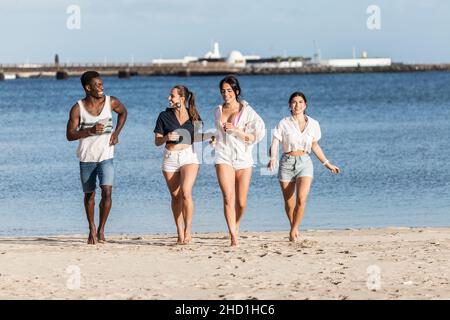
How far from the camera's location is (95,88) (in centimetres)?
1241

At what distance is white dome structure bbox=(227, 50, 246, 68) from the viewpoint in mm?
188625

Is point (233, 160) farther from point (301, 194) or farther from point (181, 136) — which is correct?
point (301, 194)

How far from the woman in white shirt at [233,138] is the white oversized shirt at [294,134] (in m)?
0.39

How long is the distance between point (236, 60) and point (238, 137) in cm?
17883

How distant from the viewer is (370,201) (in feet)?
64.7

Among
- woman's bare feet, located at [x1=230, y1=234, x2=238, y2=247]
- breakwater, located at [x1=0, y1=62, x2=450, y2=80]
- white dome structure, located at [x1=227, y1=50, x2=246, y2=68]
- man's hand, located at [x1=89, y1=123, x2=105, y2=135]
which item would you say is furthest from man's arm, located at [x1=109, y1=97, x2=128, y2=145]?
white dome structure, located at [x1=227, y1=50, x2=246, y2=68]

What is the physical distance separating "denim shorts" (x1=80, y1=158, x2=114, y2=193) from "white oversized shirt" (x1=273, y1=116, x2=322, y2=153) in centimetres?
171

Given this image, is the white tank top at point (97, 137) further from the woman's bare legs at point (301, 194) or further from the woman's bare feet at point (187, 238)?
the woman's bare legs at point (301, 194)

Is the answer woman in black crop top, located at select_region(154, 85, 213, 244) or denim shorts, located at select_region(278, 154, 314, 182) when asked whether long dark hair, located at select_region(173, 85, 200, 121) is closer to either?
woman in black crop top, located at select_region(154, 85, 213, 244)

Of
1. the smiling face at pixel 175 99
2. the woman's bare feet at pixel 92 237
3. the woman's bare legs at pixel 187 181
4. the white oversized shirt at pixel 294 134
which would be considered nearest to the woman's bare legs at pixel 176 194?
the woman's bare legs at pixel 187 181

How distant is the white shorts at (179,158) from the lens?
1244 cm
